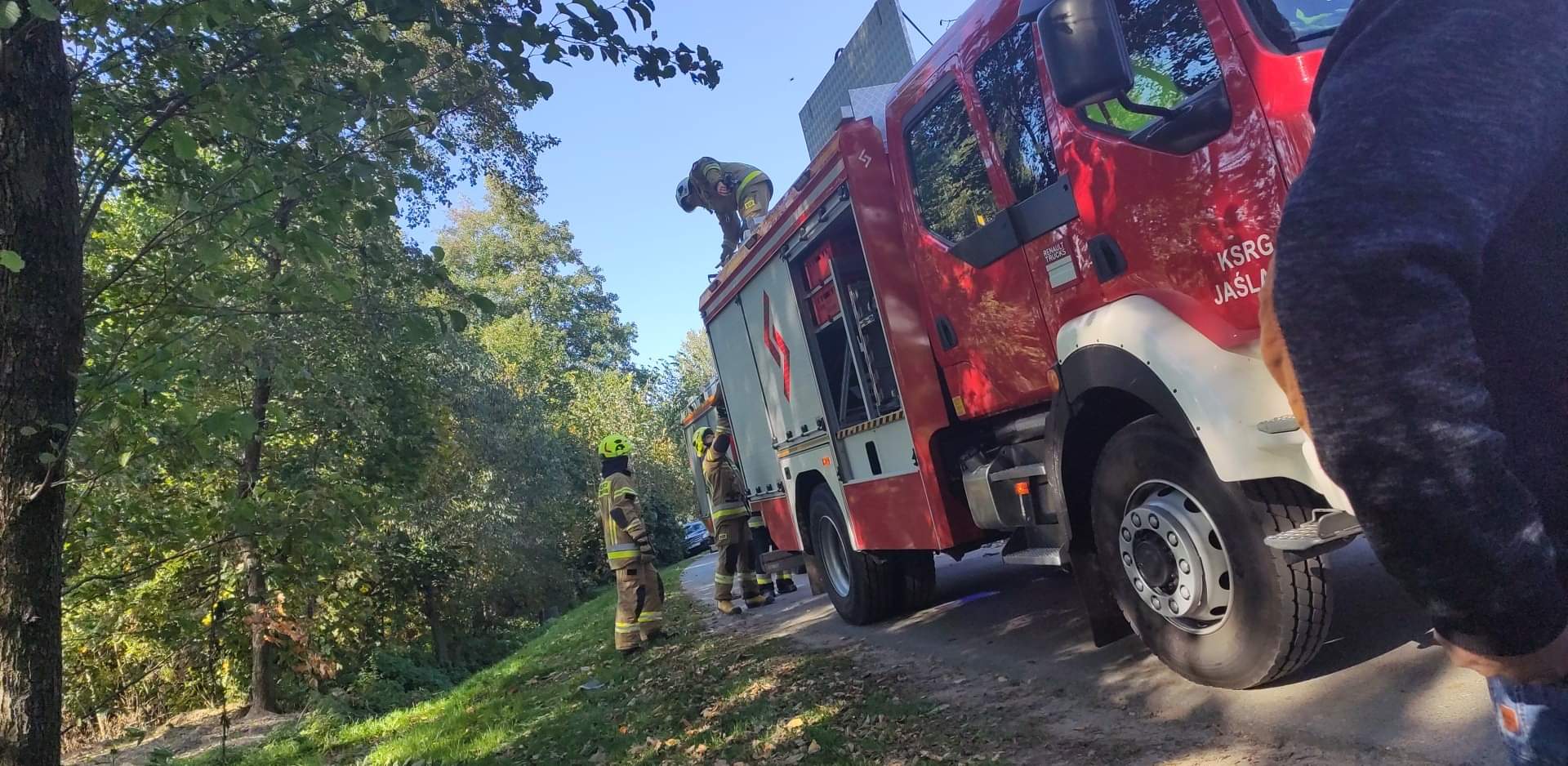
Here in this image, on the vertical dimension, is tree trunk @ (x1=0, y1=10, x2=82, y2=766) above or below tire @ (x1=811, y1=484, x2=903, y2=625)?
above

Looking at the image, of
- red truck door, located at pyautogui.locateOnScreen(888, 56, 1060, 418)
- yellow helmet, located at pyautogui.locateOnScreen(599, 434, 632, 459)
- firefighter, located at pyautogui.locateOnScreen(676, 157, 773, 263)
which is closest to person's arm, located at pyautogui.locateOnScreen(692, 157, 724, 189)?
firefighter, located at pyautogui.locateOnScreen(676, 157, 773, 263)

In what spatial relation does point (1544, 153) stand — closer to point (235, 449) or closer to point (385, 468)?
point (235, 449)

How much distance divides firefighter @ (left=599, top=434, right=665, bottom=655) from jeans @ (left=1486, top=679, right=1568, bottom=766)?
757 cm

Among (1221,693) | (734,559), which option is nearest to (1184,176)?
(1221,693)

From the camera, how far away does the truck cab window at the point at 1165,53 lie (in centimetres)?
318

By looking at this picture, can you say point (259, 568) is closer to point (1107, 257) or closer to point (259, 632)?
point (1107, 257)

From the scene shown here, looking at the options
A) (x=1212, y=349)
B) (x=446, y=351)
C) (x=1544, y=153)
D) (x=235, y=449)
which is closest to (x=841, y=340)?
(x=1212, y=349)

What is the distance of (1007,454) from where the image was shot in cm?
461

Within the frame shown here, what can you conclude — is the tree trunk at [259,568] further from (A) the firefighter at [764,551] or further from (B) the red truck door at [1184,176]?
(A) the firefighter at [764,551]

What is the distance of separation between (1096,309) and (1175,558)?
103cm

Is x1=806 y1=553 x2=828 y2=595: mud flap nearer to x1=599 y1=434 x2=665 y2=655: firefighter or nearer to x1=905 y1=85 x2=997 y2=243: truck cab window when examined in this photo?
x1=599 y1=434 x2=665 y2=655: firefighter

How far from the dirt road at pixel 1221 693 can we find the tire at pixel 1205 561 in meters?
0.17

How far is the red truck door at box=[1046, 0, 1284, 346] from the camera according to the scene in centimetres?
303

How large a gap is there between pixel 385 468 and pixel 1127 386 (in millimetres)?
10165
